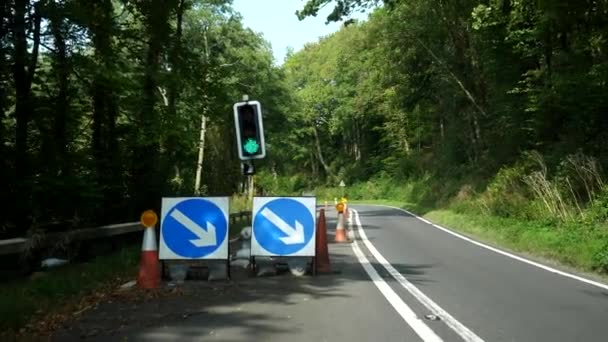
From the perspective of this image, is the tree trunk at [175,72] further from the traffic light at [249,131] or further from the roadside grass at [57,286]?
the traffic light at [249,131]

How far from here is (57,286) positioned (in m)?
9.70

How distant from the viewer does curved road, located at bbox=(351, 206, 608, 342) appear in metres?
7.41

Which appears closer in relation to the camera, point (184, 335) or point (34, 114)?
point (184, 335)

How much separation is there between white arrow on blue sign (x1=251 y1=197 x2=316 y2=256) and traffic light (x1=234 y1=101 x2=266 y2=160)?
31.8 inches

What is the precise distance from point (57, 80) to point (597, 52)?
60.5 ft

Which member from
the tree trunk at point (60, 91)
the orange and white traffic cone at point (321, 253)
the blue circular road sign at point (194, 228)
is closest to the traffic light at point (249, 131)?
the blue circular road sign at point (194, 228)

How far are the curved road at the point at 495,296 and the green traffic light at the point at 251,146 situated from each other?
A: 125 inches

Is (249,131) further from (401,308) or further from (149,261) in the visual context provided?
(401,308)

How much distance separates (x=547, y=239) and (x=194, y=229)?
30.3 ft

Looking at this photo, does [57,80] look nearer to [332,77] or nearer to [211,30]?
[211,30]

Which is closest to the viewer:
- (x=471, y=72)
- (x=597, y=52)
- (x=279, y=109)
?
(x=597, y=52)

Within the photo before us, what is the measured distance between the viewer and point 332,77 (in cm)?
8019

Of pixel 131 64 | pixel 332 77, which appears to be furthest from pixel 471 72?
pixel 332 77

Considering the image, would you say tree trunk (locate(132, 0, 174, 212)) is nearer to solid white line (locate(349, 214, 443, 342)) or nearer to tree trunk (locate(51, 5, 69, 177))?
tree trunk (locate(51, 5, 69, 177))
